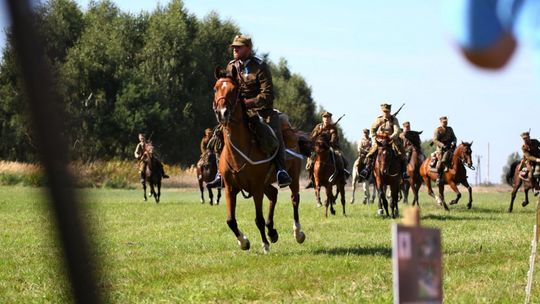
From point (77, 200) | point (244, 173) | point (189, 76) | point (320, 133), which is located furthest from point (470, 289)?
point (189, 76)

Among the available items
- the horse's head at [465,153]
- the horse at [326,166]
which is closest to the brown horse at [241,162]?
the horse at [326,166]

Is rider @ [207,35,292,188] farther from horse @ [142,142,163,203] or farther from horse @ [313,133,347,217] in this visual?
horse @ [142,142,163,203]

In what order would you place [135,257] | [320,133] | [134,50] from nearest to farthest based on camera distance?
[135,257] → [320,133] → [134,50]

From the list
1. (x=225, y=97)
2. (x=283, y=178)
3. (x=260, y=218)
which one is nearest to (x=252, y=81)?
(x=225, y=97)

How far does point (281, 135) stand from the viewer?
14.3 meters

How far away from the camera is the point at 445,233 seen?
703 inches

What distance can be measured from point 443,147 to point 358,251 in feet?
63.5

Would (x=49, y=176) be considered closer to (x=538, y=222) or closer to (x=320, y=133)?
(x=538, y=222)

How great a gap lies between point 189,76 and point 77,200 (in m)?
81.3

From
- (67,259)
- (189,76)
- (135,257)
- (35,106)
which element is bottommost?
(135,257)

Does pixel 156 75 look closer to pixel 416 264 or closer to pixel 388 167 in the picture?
pixel 388 167

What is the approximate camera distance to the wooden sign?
256 cm

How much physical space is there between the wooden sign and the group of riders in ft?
34.5

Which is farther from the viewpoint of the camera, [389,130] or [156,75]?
[156,75]
